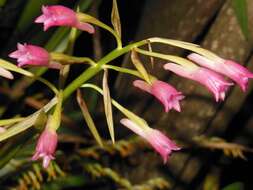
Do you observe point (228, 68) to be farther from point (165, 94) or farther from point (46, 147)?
point (46, 147)

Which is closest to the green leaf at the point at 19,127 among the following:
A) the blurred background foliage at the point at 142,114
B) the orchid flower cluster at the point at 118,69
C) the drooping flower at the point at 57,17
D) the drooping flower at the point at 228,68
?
A: the orchid flower cluster at the point at 118,69

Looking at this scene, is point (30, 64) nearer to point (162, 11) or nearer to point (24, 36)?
point (24, 36)

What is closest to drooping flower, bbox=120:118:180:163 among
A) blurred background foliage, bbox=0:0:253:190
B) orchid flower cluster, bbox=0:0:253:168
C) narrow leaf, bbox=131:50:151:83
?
orchid flower cluster, bbox=0:0:253:168

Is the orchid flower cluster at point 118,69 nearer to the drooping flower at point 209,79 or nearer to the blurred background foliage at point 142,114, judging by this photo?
the drooping flower at point 209,79

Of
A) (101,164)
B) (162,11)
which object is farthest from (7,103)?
(162,11)

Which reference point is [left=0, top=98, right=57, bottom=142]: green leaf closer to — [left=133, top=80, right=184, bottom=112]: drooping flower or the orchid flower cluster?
the orchid flower cluster

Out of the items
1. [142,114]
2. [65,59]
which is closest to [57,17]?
[65,59]
